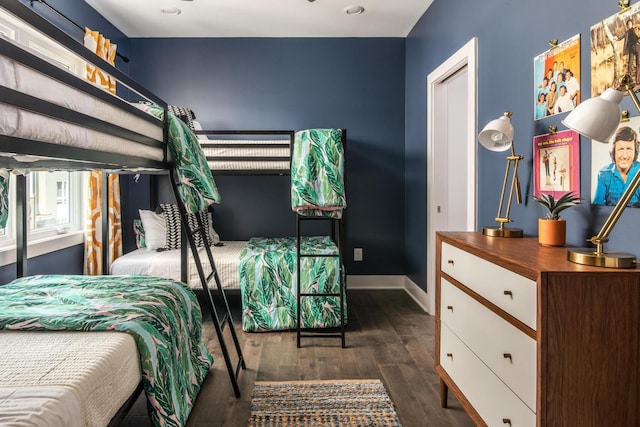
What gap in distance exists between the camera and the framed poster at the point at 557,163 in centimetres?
189

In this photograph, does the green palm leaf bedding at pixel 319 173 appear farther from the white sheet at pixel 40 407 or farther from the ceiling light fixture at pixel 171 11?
the white sheet at pixel 40 407

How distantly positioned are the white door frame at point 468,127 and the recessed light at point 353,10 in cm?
81

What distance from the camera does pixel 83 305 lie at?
6.11ft

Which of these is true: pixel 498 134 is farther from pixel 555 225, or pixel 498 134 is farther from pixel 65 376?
pixel 65 376

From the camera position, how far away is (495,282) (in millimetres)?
1610

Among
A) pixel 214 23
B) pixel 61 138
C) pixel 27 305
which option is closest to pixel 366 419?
pixel 27 305

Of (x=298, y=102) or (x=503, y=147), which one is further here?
(x=298, y=102)

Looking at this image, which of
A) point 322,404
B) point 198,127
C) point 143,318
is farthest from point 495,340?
point 198,127

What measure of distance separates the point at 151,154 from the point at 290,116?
2.63 meters

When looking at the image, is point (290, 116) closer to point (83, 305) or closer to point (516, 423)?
point (83, 305)

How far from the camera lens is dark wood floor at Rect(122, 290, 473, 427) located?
7.16 feet

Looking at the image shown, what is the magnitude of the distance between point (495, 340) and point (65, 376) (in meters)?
Answer: 1.35

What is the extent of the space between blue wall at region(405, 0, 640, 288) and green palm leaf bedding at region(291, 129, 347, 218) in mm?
904

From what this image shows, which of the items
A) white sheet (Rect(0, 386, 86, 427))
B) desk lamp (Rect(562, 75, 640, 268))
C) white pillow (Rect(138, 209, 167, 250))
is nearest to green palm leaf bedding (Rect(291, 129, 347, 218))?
white pillow (Rect(138, 209, 167, 250))
